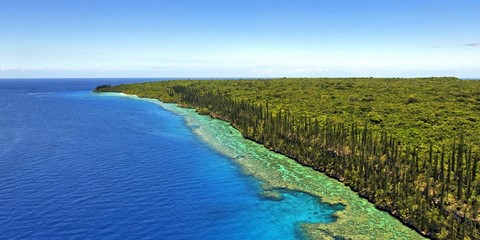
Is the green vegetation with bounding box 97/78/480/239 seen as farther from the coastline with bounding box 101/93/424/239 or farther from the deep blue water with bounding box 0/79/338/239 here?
the deep blue water with bounding box 0/79/338/239

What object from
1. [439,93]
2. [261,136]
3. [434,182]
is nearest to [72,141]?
[261,136]

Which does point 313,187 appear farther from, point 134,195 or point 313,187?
point 134,195

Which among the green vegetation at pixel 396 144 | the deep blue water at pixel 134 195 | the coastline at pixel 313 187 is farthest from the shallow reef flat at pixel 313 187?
the deep blue water at pixel 134 195

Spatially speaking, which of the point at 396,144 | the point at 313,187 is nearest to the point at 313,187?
the point at 313,187

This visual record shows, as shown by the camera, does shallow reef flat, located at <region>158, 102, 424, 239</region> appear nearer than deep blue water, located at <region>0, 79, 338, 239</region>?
Yes

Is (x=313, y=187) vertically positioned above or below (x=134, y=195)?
below

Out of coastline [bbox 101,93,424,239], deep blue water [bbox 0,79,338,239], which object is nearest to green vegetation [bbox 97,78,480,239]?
coastline [bbox 101,93,424,239]

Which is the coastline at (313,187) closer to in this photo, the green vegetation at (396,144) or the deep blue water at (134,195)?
the green vegetation at (396,144)
